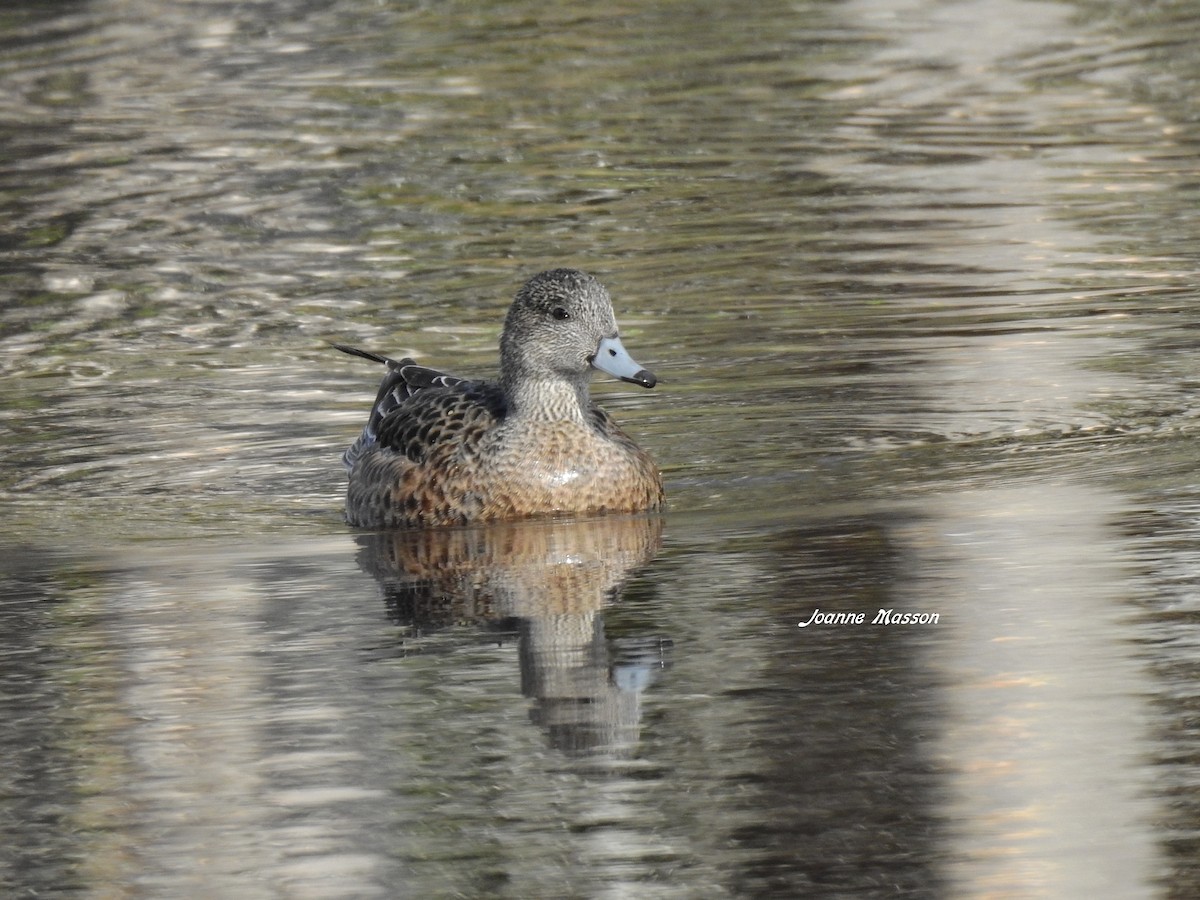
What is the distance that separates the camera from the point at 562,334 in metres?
9.91

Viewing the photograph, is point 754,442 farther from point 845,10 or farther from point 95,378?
point 845,10

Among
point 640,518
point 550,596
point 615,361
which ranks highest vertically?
point 615,361

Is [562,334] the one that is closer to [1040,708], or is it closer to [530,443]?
[530,443]

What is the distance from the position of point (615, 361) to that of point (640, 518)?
641 millimetres

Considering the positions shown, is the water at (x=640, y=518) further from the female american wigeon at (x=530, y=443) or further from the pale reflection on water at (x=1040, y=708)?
the female american wigeon at (x=530, y=443)

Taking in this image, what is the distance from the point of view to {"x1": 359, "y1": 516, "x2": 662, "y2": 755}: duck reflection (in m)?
6.36

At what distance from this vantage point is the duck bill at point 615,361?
380 inches
